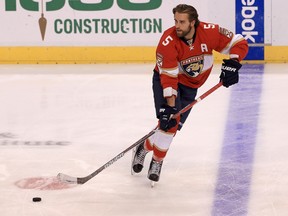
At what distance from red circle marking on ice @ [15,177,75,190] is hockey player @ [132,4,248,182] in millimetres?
521

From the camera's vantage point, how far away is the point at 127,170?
5730mm

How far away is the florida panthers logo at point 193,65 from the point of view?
5184mm

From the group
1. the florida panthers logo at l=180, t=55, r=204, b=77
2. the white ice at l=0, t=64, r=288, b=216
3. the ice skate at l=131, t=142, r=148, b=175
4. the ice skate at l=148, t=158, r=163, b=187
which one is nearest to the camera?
the white ice at l=0, t=64, r=288, b=216

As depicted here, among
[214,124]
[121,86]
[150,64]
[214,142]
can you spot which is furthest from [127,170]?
[150,64]

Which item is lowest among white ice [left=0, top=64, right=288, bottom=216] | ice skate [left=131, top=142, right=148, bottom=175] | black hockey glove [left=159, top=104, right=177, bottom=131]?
white ice [left=0, top=64, right=288, bottom=216]

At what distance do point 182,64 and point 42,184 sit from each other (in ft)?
3.55

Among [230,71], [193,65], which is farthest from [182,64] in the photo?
[230,71]

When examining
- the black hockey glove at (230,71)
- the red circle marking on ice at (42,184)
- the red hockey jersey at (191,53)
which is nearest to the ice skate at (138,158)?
the red circle marking on ice at (42,184)

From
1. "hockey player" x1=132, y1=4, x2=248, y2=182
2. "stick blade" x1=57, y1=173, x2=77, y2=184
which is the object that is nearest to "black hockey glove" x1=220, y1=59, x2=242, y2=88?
"hockey player" x1=132, y1=4, x2=248, y2=182

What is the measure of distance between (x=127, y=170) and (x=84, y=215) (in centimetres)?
99

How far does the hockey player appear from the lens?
16.6 feet

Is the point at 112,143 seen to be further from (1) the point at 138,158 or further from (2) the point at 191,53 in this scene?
(2) the point at 191,53

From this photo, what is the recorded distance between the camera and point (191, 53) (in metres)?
5.15

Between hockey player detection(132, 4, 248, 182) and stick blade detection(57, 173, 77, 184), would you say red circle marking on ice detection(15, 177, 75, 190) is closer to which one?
stick blade detection(57, 173, 77, 184)
